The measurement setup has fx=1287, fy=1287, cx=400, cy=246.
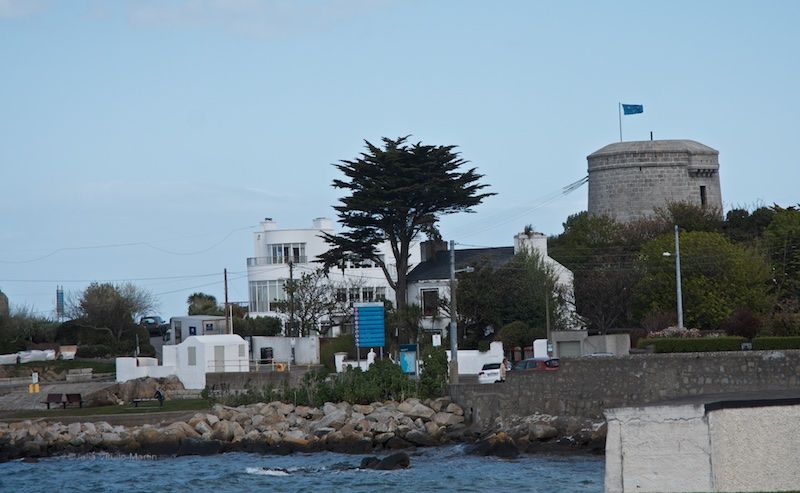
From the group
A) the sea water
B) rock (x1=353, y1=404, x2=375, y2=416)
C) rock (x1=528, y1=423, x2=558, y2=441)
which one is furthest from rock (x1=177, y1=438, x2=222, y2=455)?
rock (x1=528, y1=423, x2=558, y2=441)

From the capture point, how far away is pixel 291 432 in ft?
130

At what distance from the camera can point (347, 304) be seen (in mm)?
76750

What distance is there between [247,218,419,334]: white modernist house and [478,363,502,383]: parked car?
32060 millimetres

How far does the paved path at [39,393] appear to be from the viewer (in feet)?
170

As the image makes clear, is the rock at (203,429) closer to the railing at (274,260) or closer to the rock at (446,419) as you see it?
the rock at (446,419)

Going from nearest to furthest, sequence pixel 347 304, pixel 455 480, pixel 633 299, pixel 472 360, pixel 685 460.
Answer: pixel 685 460, pixel 455 480, pixel 472 360, pixel 633 299, pixel 347 304

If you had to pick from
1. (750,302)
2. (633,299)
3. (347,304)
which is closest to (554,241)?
(347,304)

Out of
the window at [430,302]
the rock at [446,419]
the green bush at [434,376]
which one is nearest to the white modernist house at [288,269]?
the window at [430,302]

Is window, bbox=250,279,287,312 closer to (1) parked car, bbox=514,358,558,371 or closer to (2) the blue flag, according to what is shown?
(2) the blue flag

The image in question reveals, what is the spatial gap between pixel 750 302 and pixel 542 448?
24620mm

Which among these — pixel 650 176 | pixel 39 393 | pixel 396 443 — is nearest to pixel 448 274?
pixel 650 176

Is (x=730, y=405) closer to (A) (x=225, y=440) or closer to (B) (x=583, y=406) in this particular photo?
(B) (x=583, y=406)

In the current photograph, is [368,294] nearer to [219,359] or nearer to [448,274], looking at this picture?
[448,274]

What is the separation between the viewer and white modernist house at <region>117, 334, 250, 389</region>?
54094 millimetres
